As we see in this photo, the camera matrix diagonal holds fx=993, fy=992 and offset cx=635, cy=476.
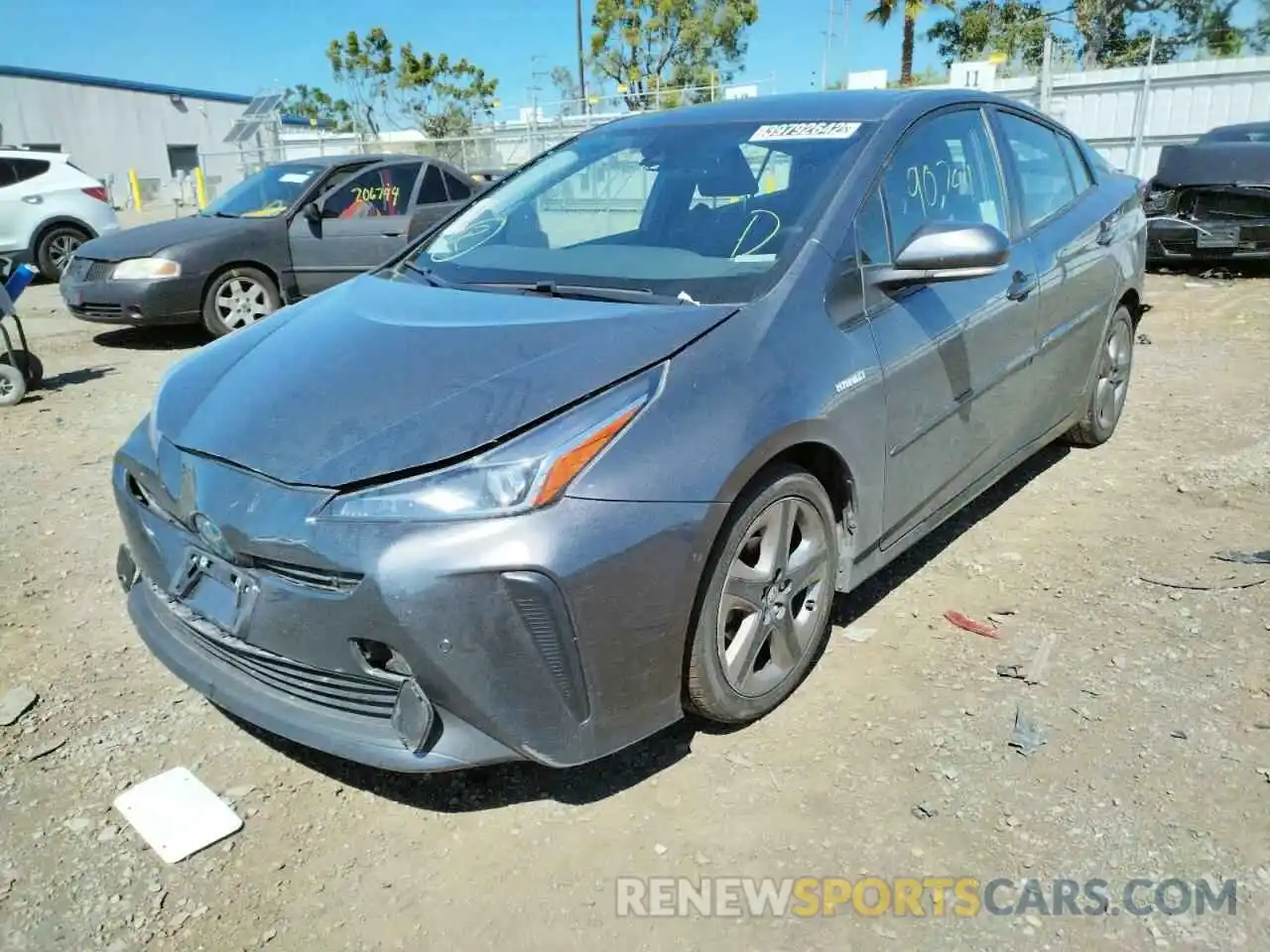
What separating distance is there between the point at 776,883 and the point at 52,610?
9.19ft

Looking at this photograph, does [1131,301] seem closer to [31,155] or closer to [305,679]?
[305,679]

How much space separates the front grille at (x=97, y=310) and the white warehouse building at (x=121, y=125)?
27.6 m

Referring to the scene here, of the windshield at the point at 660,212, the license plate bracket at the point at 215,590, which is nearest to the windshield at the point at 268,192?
the windshield at the point at 660,212

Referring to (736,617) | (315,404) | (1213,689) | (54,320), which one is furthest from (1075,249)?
(54,320)

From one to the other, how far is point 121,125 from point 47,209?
130 feet

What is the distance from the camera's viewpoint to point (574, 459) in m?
2.16

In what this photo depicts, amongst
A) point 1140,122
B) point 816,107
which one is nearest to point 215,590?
point 816,107

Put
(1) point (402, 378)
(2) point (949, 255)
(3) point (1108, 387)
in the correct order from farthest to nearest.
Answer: (3) point (1108, 387) < (2) point (949, 255) < (1) point (402, 378)

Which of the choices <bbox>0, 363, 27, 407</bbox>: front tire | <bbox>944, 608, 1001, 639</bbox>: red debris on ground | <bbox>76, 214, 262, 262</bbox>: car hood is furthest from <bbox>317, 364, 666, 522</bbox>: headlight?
<bbox>76, 214, 262, 262</bbox>: car hood

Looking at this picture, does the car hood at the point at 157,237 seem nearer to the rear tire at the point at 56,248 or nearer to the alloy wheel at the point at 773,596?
the rear tire at the point at 56,248

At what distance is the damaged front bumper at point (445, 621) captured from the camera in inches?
81.6

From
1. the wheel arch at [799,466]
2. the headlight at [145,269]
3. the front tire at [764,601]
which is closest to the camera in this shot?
the wheel arch at [799,466]

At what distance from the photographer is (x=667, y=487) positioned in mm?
2229

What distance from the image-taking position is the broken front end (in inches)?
348
